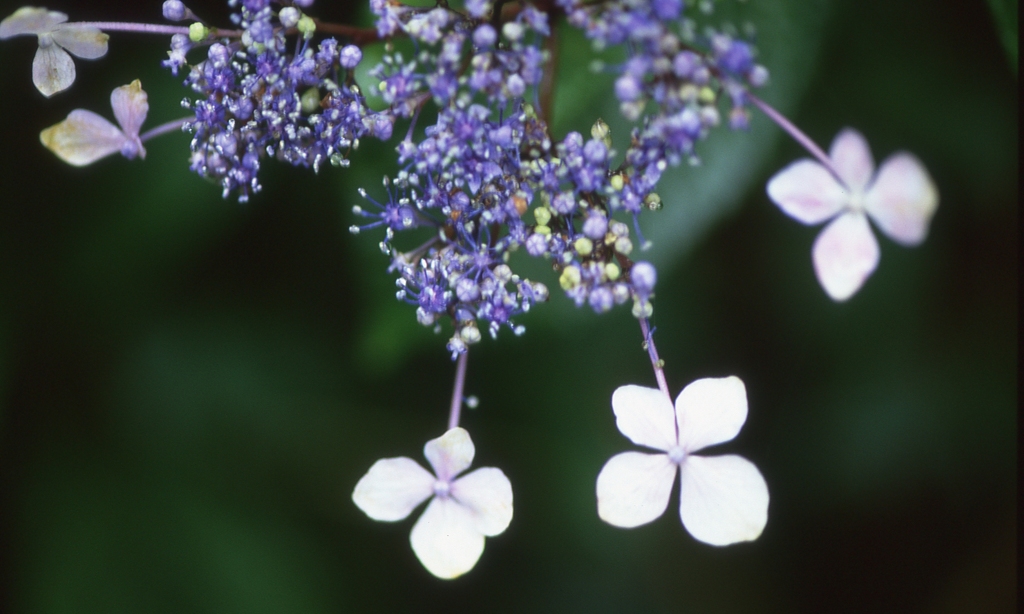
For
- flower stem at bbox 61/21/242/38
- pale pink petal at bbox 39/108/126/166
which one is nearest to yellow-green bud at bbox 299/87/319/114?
flower stem at bbox 61/21/242/38

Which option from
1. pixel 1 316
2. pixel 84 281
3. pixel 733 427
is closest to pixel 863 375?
pixel 733 427

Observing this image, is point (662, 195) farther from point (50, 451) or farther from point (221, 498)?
point (50, 451)

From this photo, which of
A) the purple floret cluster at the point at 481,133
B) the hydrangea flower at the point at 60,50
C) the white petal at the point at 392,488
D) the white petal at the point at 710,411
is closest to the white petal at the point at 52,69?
the hydrangea flower at the point at 60,50

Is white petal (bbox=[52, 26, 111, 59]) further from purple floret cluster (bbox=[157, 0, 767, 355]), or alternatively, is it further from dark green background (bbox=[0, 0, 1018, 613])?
dark green background (bbox=[0, 0, 1018, 613])

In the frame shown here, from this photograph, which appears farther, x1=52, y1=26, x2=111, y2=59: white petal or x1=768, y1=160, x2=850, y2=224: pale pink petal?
x1=52, y1=26, x2=111, y2=59: white petal

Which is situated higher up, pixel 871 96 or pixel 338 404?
pixel 871 96
